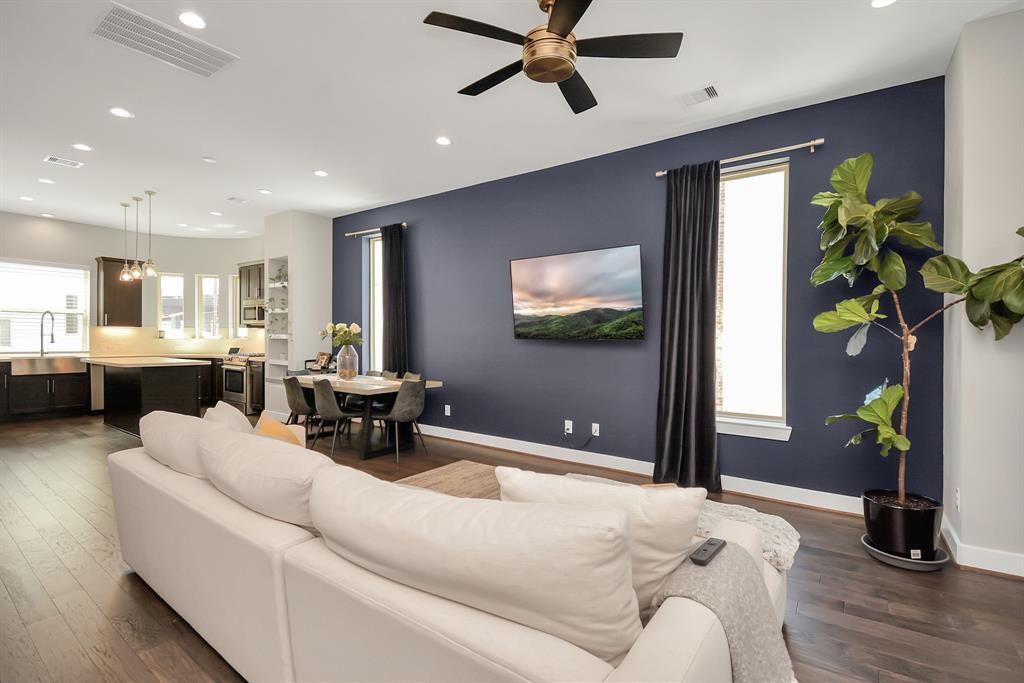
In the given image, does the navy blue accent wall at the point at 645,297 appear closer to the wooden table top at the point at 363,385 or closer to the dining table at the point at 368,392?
the dining table at the point at 368,392

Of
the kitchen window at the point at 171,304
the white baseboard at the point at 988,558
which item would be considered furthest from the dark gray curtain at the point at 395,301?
the white baseboard at the point at 988,558

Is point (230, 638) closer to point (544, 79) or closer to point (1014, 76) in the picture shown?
point (544, 79)

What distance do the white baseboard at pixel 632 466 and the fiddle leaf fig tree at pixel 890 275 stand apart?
2.04 ft

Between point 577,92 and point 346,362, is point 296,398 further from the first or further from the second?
point 577,92

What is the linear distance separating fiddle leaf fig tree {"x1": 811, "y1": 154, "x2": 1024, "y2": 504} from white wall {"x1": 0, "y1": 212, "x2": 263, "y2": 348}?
9144mm

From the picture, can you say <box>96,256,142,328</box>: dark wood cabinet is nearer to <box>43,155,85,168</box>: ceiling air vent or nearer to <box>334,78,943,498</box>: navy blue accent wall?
<box>43,155,85,168</box>: ceiling air vent

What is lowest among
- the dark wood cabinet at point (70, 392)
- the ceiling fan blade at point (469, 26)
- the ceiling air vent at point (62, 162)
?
the dark wood cabinet at point (70, 392)

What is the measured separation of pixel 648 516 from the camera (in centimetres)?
120

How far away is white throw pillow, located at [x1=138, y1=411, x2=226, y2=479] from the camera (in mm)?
2014

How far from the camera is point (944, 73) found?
128 inches

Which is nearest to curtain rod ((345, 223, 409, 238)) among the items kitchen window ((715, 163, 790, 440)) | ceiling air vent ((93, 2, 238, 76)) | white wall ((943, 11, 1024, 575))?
ceiling air vent ((93, 2, 238, 76))

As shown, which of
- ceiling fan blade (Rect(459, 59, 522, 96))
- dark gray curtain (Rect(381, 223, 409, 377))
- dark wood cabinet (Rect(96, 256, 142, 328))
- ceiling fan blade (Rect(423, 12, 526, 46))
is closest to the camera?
A: ceiling fan blade (Rect(423, 12, 526, 46))

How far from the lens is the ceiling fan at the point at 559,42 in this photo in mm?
2059

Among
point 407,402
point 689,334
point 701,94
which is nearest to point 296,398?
point 407,402
